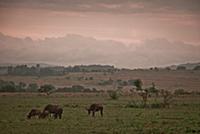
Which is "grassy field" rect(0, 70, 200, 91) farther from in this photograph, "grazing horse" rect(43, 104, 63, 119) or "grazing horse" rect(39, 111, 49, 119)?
"grazing horse" rect(39, 111, 49, 119)

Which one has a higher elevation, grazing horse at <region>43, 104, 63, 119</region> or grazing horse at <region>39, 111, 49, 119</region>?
grazing horse at <region>43, 104, 63, 119</region>

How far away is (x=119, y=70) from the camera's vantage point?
141750mm

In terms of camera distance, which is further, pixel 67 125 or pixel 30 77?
pixel 30 77

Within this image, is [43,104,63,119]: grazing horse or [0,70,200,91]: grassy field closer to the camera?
[43,104,63,119]: grazing horse

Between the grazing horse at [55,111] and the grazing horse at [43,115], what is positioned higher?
the grazing horse at [55,111]

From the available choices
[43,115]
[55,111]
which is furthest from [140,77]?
[43,115]

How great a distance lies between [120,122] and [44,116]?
5.99 m

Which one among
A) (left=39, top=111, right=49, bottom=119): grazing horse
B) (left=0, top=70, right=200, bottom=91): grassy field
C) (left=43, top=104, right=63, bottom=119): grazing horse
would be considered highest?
(left=0, top=70, right=200, bottom=91): grassy field

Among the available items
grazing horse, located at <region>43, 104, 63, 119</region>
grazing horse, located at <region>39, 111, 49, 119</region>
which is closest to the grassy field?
grazing horse, located at <region>43, 104, 63, 119</region>

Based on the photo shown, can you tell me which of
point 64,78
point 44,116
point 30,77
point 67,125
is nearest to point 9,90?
point 64,78

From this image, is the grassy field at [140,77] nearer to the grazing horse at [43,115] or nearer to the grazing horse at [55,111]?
the grazing horse at [55,111]

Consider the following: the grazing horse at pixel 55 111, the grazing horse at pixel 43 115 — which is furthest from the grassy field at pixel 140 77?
the grazing horse at pixel 43 115

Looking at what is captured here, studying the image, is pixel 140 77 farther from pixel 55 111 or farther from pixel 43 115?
pixel 43 115

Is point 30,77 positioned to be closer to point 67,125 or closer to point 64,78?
point 64,78
